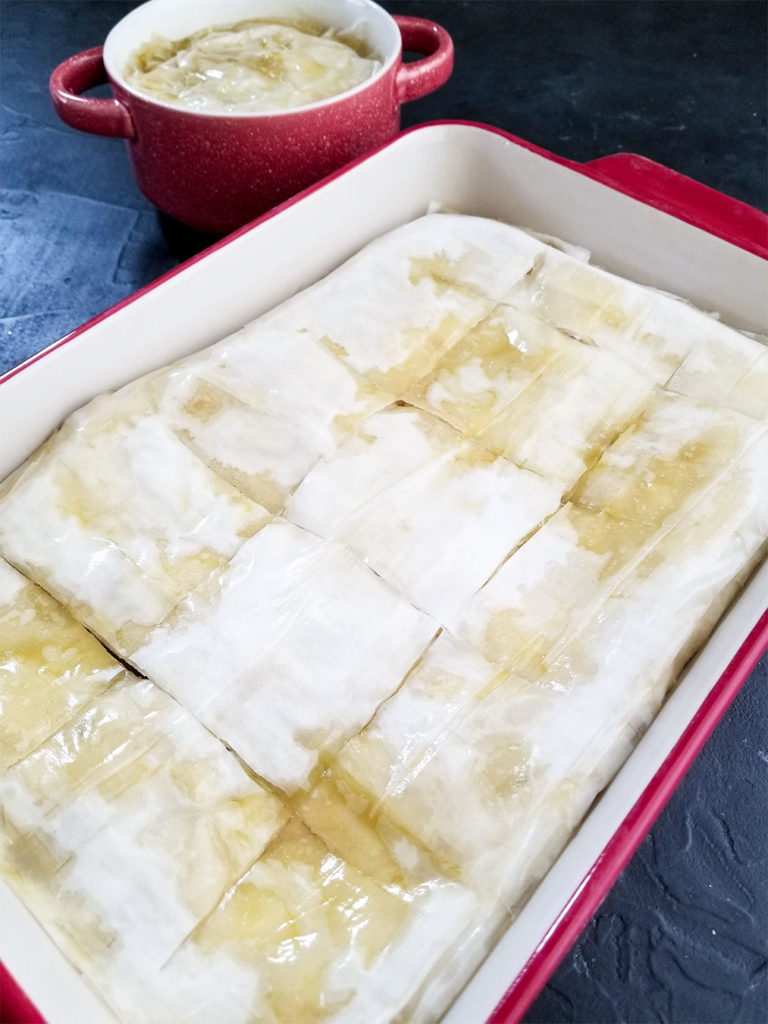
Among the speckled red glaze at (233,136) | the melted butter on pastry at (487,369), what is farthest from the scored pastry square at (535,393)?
the speckled red glaze at (233,136)

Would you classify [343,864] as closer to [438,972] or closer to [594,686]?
[438,972]

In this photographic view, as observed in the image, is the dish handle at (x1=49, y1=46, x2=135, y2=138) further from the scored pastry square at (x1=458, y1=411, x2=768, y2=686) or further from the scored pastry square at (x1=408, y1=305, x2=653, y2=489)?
the scored pastry square at (x1=458, y1=411, x2=768, y2=686)

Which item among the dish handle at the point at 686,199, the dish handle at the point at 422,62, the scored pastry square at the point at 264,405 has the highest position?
the dish handle at the point at 422,62

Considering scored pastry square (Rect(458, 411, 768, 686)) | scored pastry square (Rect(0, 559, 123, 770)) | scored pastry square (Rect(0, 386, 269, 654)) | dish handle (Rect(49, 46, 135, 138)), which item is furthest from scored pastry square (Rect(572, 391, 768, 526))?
dish handle (Rect(49, 46, 135, 138))

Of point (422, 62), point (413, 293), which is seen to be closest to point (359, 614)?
point (413, 293)

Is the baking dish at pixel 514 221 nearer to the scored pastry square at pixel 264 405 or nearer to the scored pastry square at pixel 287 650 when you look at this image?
the scored pastry square at pixel 264 405

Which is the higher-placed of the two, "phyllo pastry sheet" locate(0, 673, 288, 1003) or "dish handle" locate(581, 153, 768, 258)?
"dish handle" locate(581, 153, 768, 258)
